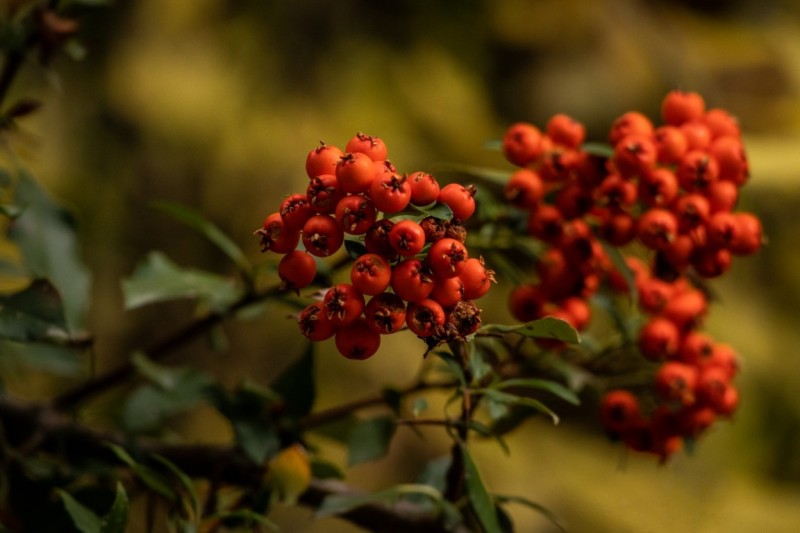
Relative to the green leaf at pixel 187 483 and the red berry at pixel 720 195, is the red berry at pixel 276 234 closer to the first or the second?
the green leaf at pixel 187 483

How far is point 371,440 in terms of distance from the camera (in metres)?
0.56

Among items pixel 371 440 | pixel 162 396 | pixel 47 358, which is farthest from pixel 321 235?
pixel 47 358

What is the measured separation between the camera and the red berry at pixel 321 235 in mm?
362

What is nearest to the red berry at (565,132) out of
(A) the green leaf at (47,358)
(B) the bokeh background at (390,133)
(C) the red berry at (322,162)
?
(C) the red berry at (322,162)

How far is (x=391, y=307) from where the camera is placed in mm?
359

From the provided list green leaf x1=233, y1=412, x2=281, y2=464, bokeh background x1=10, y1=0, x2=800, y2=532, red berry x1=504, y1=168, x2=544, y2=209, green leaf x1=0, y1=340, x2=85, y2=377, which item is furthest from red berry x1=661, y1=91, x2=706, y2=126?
bokeh background x1=10, y1=0, x2=800, y2=532

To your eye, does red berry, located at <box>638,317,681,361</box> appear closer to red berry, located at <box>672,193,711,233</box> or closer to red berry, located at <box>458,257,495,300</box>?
red berry, located at <box>672,193,711,233</box>

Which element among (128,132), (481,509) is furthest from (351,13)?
(481,509)

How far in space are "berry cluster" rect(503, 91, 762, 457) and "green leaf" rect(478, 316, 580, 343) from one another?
0.14m

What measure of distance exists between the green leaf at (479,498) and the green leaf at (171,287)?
9.1 inches

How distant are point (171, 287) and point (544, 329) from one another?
0.30 metres

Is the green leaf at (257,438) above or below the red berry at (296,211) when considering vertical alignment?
below

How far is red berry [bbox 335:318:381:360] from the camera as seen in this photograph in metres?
0.37

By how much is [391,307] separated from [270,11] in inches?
40.3
